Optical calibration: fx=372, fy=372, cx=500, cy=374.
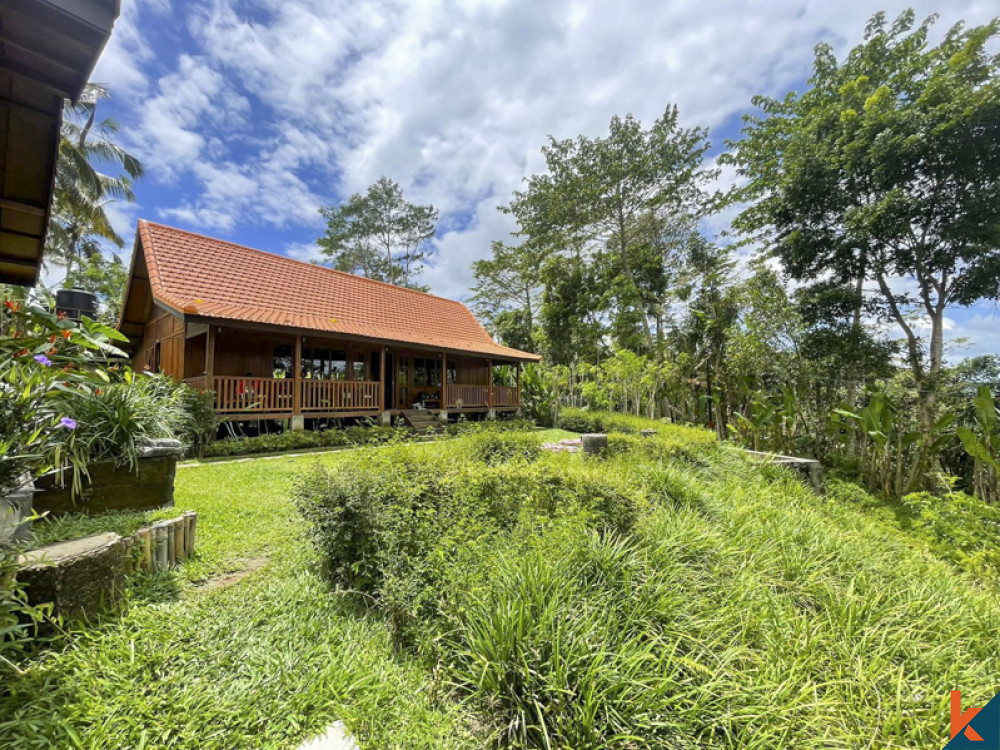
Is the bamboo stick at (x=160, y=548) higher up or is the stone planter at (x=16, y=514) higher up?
the stone planter at (x=16, y=514)

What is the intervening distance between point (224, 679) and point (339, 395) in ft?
32.8

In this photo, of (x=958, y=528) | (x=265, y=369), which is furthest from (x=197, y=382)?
(x=958, y=528)

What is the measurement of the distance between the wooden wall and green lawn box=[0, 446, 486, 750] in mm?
9410

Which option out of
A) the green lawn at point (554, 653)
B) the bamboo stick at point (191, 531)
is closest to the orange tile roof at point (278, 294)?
the bamboo stick at point (191, 531)

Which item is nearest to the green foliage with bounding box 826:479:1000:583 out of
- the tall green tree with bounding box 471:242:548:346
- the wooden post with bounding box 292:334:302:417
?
the wooden post with bounding box 292:334:302:417

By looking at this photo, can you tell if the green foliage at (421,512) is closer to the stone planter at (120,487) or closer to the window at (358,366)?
the stone planter at (120,487)

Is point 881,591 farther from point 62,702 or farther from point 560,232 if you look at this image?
point 560,232

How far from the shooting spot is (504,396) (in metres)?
17.0

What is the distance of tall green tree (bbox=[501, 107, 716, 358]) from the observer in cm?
1555

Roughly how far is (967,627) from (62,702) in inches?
208

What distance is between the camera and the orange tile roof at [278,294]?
10125 mm

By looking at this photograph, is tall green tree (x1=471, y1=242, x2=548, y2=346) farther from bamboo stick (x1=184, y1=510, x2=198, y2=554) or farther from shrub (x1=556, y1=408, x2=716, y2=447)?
bamboo stick (x1=184, y1=510, x2=198, y2=554)

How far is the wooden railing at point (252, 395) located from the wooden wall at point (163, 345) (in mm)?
1478

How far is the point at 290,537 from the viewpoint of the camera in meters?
3.90
